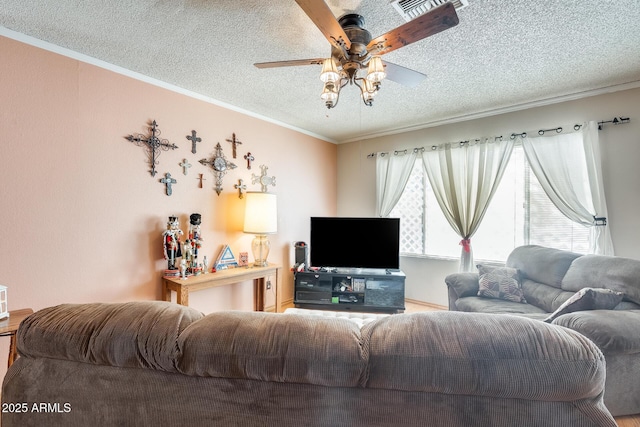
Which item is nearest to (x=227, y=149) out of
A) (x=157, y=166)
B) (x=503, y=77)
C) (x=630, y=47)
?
(x=157, y=166)

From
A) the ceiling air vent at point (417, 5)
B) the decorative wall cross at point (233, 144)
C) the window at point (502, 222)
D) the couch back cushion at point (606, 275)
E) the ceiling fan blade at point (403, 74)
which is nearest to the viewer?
the ceiling air vent at point (417, 5)

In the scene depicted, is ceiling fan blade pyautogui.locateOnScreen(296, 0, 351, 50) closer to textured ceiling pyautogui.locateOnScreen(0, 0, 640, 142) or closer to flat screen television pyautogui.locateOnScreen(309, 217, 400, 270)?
textured ceiling pyautogui.locateOnScreen(0, 0, 640, 142)

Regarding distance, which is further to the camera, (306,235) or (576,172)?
(306,235)

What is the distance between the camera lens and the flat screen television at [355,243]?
354cm

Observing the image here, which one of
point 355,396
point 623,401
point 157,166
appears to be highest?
point 157,166

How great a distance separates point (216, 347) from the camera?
71cm

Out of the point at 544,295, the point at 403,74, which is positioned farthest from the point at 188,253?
the point at 544,295

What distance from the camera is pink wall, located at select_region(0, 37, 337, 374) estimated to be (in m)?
1.99

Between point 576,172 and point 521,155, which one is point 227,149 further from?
point 576,172

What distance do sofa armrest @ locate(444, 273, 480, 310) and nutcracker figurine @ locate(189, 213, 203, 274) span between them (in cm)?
254

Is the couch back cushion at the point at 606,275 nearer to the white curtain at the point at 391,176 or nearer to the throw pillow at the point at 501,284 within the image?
the throw pillow at the point at 501,284

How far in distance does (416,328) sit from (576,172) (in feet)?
11.0

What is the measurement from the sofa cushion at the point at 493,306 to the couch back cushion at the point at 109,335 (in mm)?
2436

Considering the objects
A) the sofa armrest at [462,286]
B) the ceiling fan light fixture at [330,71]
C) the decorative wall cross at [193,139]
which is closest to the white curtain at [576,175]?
the sofa armrest at [462,286]
